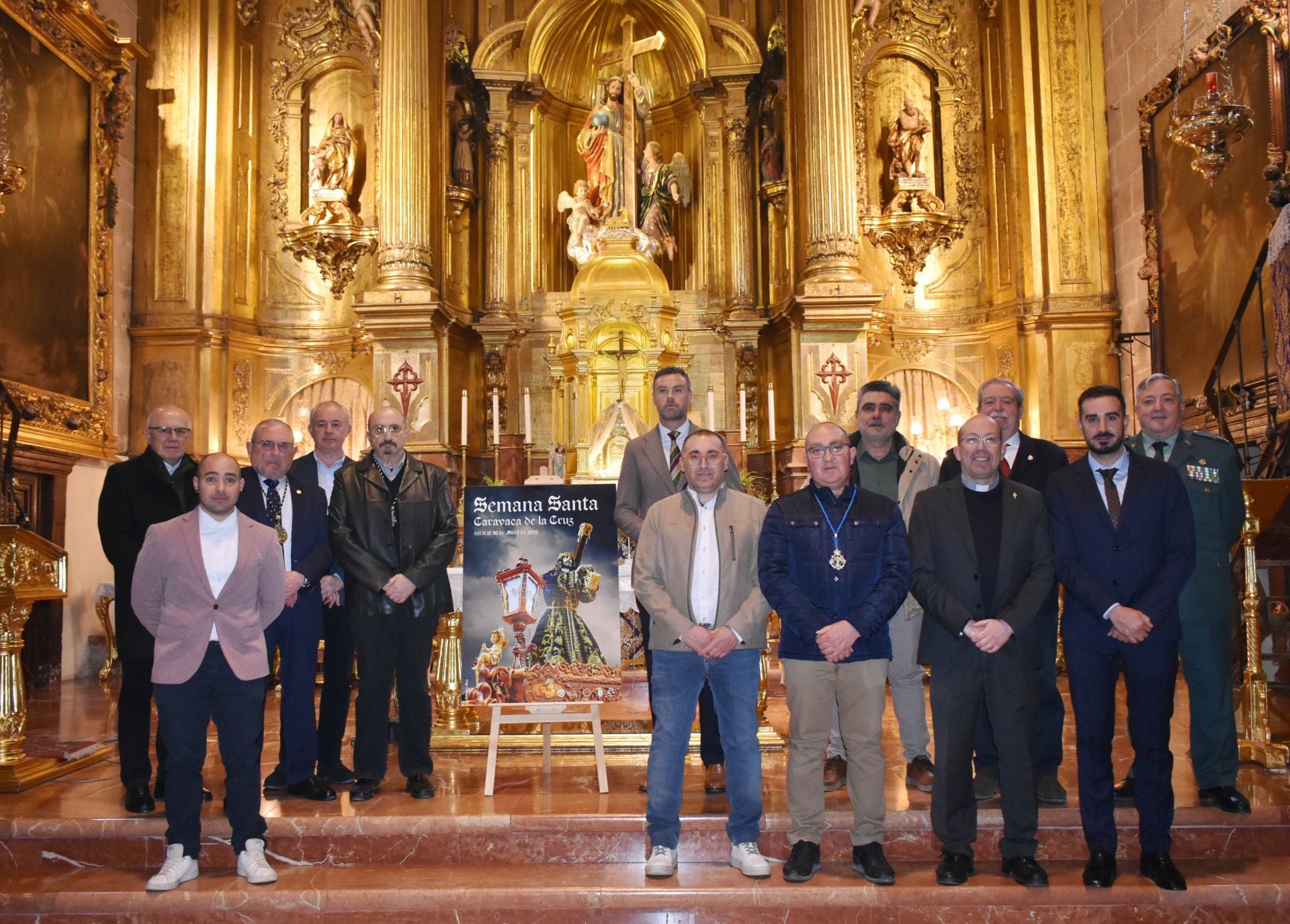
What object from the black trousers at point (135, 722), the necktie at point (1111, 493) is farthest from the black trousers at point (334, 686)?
the necktie at point (1111, 493)

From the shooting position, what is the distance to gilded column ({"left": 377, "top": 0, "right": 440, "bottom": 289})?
39.3 ft

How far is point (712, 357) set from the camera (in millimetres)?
13289

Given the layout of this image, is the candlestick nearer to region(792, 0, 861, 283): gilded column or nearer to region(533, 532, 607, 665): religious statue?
region(792, 0, 861, 283): gilded column

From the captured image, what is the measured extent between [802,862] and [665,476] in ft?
6.22

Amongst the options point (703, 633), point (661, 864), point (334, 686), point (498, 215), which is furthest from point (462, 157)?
point (661, 864)

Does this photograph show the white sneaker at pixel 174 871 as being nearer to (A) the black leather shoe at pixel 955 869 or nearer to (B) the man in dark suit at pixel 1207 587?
(A) the black leather shoe at pixel 955 869

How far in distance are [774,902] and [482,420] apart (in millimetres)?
9523

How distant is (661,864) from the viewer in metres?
4.30

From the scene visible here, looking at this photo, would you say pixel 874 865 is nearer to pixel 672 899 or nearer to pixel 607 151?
pixel 672 899

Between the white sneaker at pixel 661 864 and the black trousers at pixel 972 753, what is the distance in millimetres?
1020

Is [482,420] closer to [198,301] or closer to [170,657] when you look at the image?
[198,301]

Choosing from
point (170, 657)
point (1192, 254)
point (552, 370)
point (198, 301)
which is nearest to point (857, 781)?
point (170, 657)

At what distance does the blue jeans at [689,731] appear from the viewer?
4.32 metres

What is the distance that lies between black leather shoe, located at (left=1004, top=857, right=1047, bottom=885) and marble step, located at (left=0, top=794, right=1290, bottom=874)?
37 centimetres
